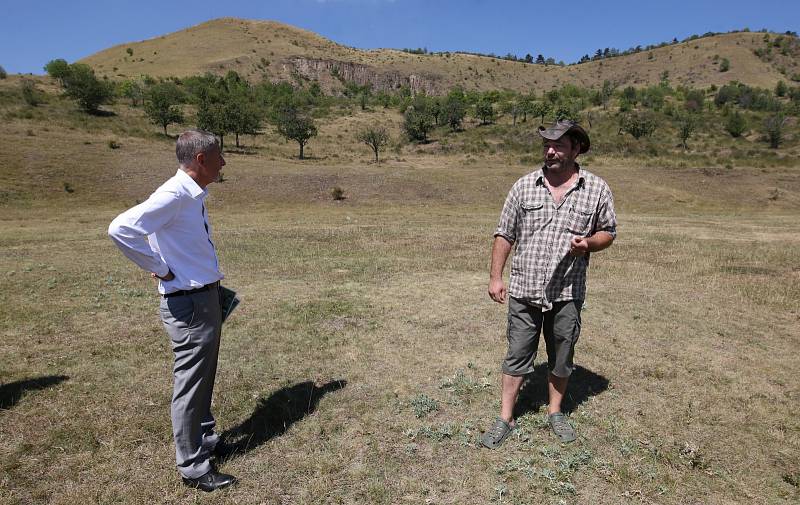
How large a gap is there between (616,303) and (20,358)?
331 inches

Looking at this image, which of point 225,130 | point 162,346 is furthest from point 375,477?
point 225,130

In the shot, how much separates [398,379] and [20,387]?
3842mm

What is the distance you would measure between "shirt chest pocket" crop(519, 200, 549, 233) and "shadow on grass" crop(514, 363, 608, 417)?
1.82m

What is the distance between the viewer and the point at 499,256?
3.77 metres

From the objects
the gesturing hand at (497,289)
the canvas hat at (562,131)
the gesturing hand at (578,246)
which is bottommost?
the gesturing hand at (497,289)

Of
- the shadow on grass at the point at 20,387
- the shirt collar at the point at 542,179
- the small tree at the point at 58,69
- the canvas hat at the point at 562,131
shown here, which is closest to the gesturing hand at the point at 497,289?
the shirt collar at the point at 542,179

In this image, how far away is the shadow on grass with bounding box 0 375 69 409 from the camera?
4.46 metres

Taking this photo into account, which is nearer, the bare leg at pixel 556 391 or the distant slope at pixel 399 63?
the bare leg at pixel 556 391

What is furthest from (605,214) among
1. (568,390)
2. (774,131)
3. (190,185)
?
(774,131)

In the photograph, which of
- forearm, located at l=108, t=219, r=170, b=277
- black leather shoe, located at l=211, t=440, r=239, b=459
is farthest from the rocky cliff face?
forearm, located at l=108, t=219, r=170, b=277

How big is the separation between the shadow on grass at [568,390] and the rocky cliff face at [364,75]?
330ft

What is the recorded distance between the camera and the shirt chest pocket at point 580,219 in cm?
358

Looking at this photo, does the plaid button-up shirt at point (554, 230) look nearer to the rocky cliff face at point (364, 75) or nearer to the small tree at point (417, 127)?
the small tree at point (417, 127)

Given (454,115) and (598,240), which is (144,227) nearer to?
(598,240)
